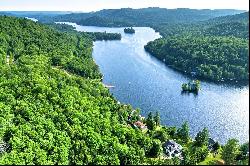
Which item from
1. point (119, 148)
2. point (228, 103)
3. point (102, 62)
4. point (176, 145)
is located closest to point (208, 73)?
point (228, 103)

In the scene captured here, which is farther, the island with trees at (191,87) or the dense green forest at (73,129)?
the island with trees at (191,87)

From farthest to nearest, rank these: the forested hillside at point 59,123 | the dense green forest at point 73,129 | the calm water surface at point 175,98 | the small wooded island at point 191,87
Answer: the small wooded island at point 191,87 < the calm water surface at point 175,98 < the forested hillside at point 59,123 < the dense green forest at point 73,129

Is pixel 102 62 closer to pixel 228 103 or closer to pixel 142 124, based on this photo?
pixel 228 103

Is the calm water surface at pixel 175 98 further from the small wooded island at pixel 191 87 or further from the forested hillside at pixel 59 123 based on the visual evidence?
the forested hillside at pixel 59 123

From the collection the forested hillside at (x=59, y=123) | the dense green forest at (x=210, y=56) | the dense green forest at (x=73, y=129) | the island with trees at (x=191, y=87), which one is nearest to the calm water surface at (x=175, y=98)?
the island with trees at (x=191, y=87)

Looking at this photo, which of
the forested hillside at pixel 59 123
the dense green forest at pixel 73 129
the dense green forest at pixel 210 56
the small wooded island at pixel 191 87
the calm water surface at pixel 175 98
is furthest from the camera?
the dense green forest at pixel 210 56
